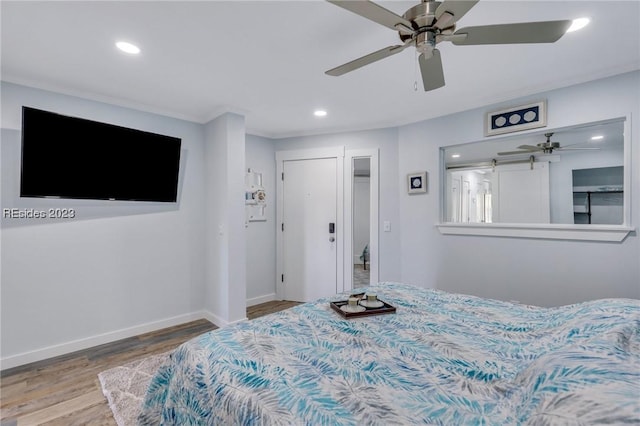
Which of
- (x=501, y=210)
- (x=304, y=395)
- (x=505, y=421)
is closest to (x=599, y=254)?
(x=501, y=210)

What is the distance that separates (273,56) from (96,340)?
304 cm

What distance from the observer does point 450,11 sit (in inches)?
47.3

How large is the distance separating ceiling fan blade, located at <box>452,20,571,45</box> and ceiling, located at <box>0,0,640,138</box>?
1.22 feet

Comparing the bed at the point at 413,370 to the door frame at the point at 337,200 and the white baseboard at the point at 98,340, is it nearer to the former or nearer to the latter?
the white baseboard at the point at 98,340

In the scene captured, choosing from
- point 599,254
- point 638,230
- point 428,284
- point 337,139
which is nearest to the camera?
point 638,230

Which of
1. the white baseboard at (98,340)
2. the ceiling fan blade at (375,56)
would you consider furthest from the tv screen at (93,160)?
the ceiling fan blade at (375,56)

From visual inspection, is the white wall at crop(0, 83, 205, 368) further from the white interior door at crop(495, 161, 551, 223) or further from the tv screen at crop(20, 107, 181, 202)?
the white interior door at crop(495, 161, 551, 223)

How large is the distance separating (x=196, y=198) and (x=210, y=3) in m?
2.35

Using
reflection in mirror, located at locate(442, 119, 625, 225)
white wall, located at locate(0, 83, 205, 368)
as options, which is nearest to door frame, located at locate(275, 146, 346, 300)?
white wall, located at locate(0, 83, 205, 368)

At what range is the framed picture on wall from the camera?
11.1 ft

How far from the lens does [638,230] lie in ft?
7.21

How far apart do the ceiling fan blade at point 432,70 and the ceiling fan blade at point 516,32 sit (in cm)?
16

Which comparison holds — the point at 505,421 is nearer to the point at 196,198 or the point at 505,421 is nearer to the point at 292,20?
the point at 292,20

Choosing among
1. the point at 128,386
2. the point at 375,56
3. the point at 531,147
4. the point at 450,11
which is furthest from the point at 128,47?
the point at 531,147
